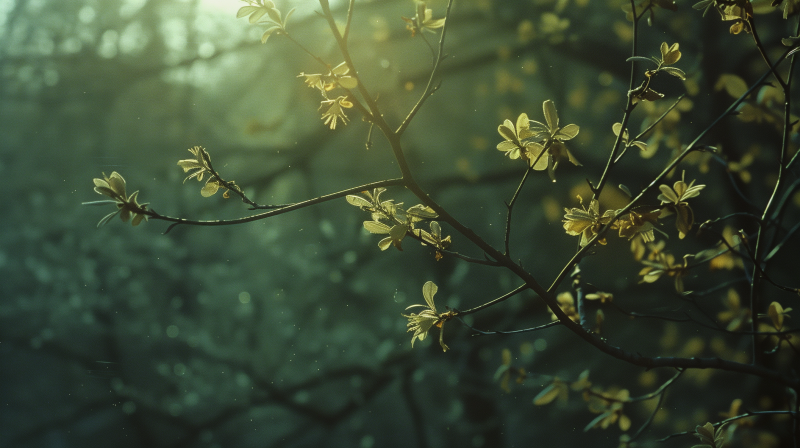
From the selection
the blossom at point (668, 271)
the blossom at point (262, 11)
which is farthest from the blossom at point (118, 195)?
the blossom at point (668, 271)

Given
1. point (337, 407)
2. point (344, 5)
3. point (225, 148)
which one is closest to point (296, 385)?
point (337, 407)

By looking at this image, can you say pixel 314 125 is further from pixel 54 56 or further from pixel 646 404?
pixel 646 404

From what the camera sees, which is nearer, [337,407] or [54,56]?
[337,407]

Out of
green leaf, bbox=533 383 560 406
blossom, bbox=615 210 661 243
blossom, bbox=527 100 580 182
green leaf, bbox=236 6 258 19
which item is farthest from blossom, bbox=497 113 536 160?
green leaf, bbox=533 383 560 406

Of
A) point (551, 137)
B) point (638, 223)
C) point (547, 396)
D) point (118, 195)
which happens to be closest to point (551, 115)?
point (551, 137)

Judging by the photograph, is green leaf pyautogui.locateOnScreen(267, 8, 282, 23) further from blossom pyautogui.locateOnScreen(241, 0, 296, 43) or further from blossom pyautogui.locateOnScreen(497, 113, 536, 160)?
blossom pyautogui.locateOnScreen(497, 113, 536, 160)

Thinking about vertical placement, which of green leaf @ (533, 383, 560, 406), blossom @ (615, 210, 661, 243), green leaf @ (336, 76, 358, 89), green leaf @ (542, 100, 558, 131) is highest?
green leaf @ (336, 76, 358, 89)

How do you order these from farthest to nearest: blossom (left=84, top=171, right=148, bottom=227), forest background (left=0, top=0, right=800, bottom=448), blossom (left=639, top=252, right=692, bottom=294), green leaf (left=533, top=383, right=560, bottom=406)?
1. forest background (left=0, top=0, right=800, bottom=448)
2. green leaf (left=533, top=383, right=560, bottom=406)
3. blossom (left=639, top=252, right=692, bottom=294)
4. blossom (left=84, top=171, right=148, bottom=227)

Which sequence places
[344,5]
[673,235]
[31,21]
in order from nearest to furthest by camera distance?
[673,235], [344,5], [31,21]

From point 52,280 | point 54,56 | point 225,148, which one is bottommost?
point 52,280

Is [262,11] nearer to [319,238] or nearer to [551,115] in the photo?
[551,115]
